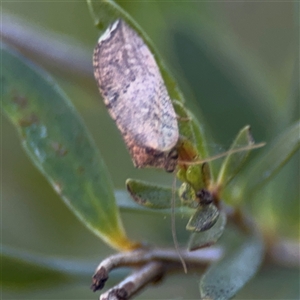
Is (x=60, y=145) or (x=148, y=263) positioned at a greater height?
(x=60, y=145)

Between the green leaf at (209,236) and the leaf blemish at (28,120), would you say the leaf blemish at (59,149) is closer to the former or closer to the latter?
the leaf blemish at (28,120)

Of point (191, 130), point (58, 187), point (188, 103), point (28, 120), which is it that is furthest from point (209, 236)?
point (188, 103)

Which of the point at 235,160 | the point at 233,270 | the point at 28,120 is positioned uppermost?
the point at 28,120

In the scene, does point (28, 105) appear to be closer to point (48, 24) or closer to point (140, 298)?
point (140, 298)

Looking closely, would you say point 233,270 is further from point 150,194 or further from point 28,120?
point 28,120

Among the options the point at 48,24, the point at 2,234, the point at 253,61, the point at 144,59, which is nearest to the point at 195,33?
the point at 253,61

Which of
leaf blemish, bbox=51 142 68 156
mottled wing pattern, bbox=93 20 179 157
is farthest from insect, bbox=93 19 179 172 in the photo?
leaf blemish, bbox=51 142 68 156
